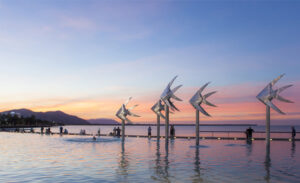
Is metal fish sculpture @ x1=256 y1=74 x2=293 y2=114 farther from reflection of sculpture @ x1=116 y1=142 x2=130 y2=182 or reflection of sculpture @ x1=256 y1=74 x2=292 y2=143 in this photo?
reflection of sculpture @ x1=116 y1=142 x2=130 y2=182

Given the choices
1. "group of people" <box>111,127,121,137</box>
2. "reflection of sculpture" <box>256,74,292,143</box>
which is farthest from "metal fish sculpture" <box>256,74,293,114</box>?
"group of people" <box>111,127,121,137</box>

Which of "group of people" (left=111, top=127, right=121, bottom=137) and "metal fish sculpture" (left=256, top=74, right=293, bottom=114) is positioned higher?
"metal fish sculpture" (left=256, top=74, right=293, bottom=114)

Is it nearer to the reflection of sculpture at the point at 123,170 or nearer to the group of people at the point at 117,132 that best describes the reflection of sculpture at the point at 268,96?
the reflection of sculpture at the point at 123,170

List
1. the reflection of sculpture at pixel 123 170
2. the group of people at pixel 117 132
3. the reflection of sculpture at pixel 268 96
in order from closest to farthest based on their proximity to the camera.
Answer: the reflection of sculpture at pixel 123 170, the reflection of sculpture at pixel 268 96, the group of people at pixel 117 132

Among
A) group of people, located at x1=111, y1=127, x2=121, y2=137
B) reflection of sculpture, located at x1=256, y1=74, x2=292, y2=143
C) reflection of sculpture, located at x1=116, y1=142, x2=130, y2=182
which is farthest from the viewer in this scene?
group of people, located at x1=111, y1=127, x2=121, y2=137

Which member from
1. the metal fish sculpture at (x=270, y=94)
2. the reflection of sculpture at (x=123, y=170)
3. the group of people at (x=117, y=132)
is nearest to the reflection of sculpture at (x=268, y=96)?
the metal fish sculpture at (x=270, y=94)

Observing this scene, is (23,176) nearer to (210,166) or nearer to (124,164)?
(124,164)

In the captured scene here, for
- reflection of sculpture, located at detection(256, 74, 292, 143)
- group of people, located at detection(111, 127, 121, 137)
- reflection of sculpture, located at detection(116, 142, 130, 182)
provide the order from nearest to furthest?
reflection of sculpture, located at detection(116, 142, 130, 182), reflection of sculpture, located at detection(256, 74, 292, 143), group of people, located at detection(111, 127, 121, 137)

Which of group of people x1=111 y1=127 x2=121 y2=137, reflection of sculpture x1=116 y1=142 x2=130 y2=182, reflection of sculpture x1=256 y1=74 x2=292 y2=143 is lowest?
group of people x1=111 y1=127 x2=121 y2=137

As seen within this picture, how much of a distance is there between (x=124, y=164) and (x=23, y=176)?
7.06m

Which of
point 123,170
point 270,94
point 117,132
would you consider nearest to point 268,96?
point 270,94

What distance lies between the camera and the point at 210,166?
72.2 feet

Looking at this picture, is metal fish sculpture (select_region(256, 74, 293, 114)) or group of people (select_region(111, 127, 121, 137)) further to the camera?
group of people (select_region(111, 127, 121, 137))

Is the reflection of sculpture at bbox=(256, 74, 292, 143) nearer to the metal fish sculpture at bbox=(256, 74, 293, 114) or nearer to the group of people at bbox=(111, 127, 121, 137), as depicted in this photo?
the metal fish sculpture at bbox=(256, 74, 293, 114)
